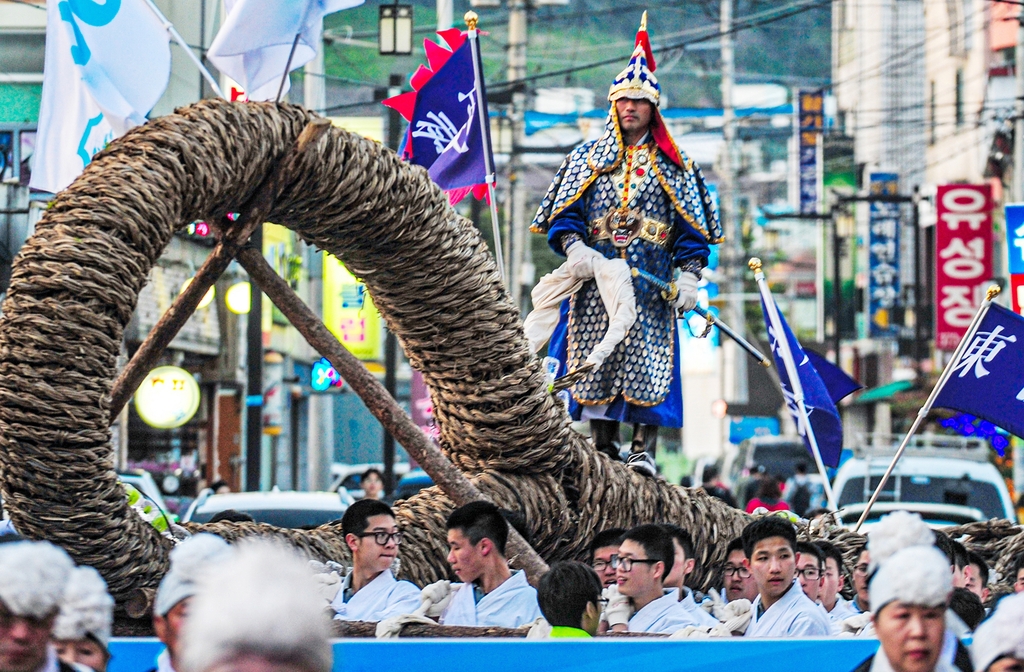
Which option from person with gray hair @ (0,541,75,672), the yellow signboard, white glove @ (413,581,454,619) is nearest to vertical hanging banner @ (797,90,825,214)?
the yellow signboard

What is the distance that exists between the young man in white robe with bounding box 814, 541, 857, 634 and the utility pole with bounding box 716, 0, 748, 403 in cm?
5119

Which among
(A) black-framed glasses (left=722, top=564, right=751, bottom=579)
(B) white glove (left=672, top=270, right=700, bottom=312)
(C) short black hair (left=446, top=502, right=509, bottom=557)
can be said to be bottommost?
(A) black-framed glasses (left=722, top=564, right=751, bottom=579)

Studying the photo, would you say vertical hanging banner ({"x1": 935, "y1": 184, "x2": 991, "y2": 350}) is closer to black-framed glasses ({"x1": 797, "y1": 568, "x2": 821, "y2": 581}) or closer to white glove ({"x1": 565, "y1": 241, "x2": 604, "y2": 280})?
white glove ({"x1": 565, "y1": 241, "x2": 604, "y2": 280})

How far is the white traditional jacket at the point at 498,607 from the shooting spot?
684 centimetres

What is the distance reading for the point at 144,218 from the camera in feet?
19.3

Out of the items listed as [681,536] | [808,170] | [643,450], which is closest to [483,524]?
[681,536]

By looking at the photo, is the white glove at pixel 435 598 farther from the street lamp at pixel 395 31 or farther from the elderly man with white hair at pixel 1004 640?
the street lamp at pixel 395 31

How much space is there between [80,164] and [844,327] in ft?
170

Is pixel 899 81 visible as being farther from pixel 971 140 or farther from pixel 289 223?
pixel 289 223

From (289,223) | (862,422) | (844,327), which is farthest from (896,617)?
(844,327)

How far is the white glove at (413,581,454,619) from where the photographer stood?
6.89 m

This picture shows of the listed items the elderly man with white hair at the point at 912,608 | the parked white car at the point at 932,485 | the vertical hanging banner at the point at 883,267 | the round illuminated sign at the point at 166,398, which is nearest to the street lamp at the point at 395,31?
the round illuminated sign at the point at 166,398

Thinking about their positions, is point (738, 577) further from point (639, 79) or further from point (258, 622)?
point (258, 622)

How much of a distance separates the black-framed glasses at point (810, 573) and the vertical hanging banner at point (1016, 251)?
5.96m
